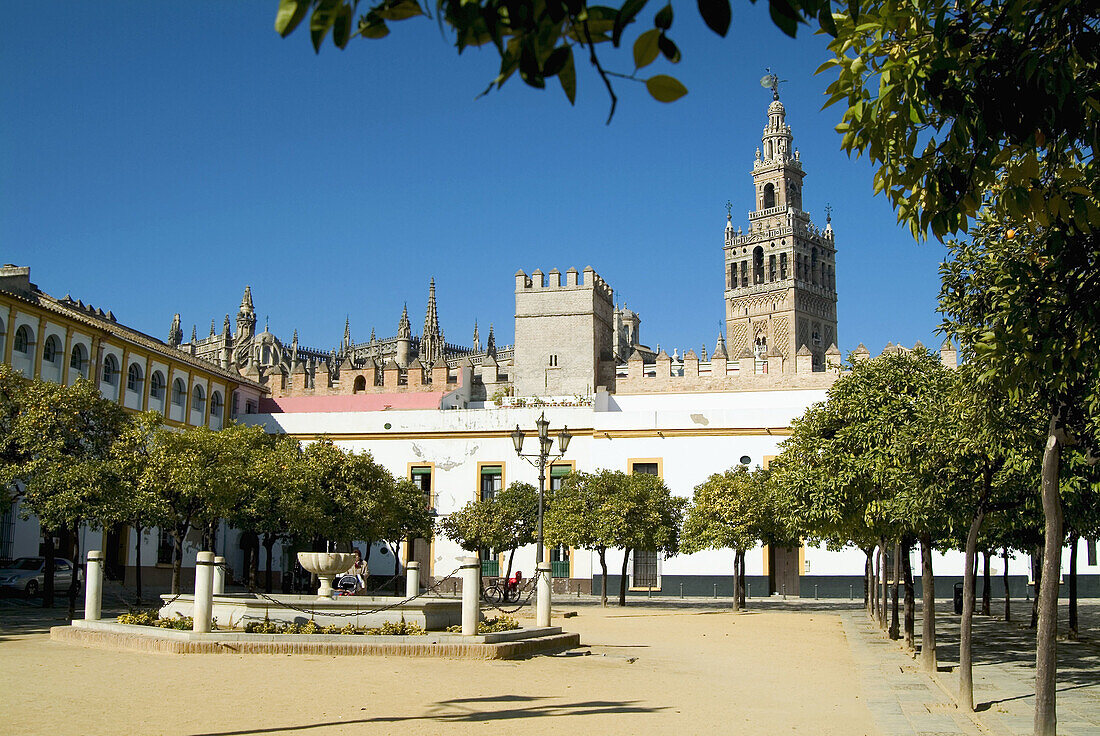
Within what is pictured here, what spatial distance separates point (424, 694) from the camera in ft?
34.3

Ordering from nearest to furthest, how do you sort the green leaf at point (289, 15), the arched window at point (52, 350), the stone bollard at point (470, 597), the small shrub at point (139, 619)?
the green leaf at point (289, 15)
the stone bollard at point (470, 597)
the small shrub at point (139, 619)
the arched window at point (52, 350)

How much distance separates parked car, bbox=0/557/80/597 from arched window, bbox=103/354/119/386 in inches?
338

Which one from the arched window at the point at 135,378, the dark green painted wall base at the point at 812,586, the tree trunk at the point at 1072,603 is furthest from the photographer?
the dark green painted wall base at the point at 812,586

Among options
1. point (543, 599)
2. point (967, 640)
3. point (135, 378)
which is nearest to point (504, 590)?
point (543, 599)

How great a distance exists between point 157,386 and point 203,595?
86.3 ft

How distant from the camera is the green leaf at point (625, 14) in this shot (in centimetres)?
298

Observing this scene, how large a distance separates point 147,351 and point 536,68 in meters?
37.4

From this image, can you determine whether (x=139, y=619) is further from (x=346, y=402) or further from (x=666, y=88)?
(x=346, y=402)

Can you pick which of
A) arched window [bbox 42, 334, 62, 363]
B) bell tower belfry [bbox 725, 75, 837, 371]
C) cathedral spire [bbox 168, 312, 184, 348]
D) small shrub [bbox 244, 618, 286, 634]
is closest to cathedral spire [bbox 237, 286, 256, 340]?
cathedral spire [bbox 168, 312, 184, 348]

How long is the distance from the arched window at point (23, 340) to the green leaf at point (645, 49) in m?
32.1

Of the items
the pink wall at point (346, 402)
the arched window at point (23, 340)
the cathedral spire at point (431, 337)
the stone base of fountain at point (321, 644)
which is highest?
the cathedral spire at point (431, 337)

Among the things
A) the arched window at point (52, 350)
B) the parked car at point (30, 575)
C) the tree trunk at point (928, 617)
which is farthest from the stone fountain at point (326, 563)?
the arched window at point (52, 350)

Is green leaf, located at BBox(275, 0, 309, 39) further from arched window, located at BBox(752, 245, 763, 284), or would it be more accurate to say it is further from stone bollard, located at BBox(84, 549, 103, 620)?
arched window, located at BBox(752, 245, 763, 284)

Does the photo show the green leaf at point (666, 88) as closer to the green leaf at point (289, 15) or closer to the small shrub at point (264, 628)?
the green leaf at point (289, 15)
